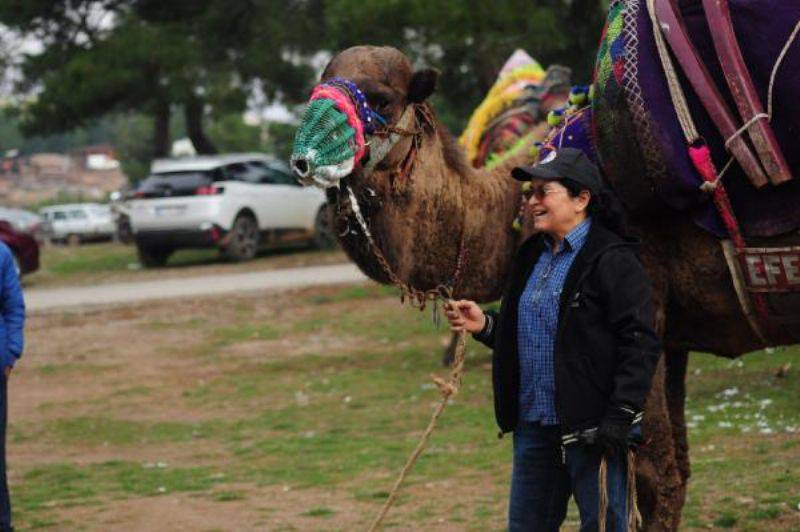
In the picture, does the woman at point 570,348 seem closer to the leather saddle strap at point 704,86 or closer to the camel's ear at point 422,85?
the leather saddle strap at point 704,86

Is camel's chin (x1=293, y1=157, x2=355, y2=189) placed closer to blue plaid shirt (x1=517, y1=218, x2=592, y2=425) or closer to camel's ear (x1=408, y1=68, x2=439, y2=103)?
camel's ear (x1=408, y1=68, x2=439, y2=103)

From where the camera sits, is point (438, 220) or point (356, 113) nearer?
point (356, 113)

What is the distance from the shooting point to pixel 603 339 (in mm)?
4828

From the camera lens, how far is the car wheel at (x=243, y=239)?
1006 inches

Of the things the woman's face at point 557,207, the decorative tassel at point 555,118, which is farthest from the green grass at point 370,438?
the woman's face at point 557,207

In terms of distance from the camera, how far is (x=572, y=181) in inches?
196

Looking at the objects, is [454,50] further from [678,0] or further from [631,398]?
[631,398]

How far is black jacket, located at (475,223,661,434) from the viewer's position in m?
4.76

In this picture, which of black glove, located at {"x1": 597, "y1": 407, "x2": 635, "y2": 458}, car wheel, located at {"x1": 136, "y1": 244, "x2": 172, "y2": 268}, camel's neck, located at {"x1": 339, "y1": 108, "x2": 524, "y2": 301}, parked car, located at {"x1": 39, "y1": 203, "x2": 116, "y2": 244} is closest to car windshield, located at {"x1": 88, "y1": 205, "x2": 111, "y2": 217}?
parked car, located at {"x1": 39, "y1": 203, "x2": 116, "y2": 244}

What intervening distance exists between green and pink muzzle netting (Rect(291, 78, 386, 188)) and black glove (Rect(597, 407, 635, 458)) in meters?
Answer: 1.67

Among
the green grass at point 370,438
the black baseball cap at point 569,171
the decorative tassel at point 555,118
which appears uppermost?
the decorative tassel at point 555,118

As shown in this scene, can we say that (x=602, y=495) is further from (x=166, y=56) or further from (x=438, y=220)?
(x=166, y=56)

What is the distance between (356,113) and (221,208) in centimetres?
1925

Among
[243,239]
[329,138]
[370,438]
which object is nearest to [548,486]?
[329,138]
